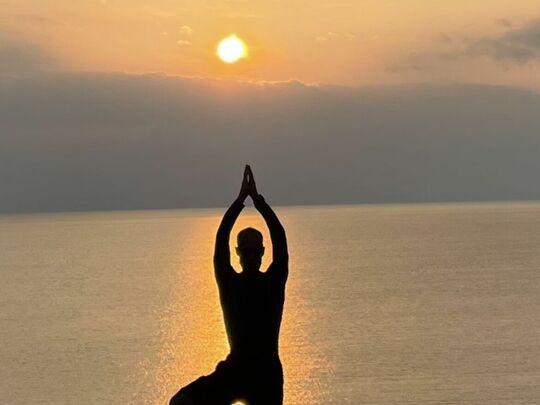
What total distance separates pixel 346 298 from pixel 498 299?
1766 cm

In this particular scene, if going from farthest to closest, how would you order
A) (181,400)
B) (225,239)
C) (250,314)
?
(225,239)
(250,314)
(181,400)

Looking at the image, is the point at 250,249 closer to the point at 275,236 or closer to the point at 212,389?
the point at 275,236

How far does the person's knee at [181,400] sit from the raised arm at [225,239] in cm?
82

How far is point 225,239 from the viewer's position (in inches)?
247

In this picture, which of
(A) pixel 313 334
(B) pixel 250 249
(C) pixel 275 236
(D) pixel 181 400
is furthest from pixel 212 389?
(A) pixel 313 334

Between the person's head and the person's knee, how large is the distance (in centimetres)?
95

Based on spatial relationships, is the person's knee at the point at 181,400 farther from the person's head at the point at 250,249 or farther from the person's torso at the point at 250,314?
the person's head at the point at 250,249

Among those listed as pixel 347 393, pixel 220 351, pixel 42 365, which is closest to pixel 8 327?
pixel 42 365

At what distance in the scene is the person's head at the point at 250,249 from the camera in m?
6.12

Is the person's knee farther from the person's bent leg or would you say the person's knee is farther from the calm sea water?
the calm sea water

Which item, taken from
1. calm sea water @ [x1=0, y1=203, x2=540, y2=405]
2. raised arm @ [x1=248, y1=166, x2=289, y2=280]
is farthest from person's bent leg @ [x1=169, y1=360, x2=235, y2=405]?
calm sea water @ [x1=0, y1=203, x2=540, y2=405]

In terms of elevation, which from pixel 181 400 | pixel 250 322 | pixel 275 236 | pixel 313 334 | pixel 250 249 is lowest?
pixel 181 400

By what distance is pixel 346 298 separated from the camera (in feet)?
368

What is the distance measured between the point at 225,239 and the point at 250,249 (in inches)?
9.5
